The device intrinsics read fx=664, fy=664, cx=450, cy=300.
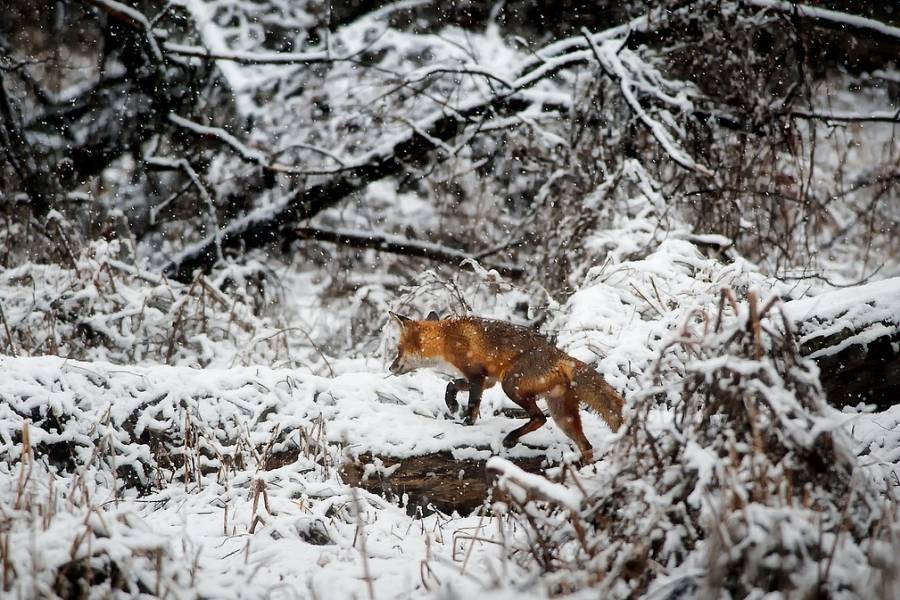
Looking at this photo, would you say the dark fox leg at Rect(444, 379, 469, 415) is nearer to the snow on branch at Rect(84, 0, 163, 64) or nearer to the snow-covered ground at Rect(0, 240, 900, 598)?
the snow-covered ground at Rect(0, 240, 900, 598)

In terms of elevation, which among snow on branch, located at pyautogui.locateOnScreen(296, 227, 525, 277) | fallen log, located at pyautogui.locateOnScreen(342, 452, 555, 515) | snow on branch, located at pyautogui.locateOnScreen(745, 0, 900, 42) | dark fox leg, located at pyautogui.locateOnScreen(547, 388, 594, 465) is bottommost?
fallen log, located at pyautogui.locateOnScreen(342, 452, 555, 515)

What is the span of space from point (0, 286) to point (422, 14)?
7.17 metres

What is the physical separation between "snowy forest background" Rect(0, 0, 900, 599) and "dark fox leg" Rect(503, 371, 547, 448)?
77 millimetres

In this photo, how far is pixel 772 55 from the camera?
281 inches

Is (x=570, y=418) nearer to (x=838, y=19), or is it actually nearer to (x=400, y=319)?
(x=400, y=319)

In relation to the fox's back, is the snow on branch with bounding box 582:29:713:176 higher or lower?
higher

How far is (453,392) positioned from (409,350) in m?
0.55

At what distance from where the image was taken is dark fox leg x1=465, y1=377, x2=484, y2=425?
4.41m

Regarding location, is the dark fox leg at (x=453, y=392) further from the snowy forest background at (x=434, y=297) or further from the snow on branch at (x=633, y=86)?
the snow on branch at (x=633, y=86)

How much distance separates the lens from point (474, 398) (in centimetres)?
444

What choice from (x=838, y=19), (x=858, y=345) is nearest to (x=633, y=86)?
(x=838, y=19)

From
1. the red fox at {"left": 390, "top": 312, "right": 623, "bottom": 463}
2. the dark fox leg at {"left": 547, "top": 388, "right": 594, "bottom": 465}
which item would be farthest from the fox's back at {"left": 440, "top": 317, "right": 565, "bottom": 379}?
the dark fox leg at {"left": 547, "top": 388, "right": 594, "bottom": 465}

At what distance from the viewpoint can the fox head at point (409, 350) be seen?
4973mm

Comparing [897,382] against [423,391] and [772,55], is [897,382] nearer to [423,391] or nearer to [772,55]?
[423,391]
